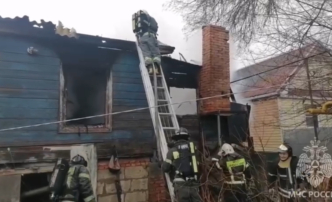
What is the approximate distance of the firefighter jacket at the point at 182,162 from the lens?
5.43 metres

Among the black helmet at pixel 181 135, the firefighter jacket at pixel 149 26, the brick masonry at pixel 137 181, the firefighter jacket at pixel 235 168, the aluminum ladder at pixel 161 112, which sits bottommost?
the brick masonry at pixel 137 181

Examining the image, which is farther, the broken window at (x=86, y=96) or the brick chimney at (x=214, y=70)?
the brick chimney at (x=214, y=70)

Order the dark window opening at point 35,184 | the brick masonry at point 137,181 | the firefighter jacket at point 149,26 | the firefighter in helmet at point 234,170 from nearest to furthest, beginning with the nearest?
the firefighter in helmet at point 234,170
the dark window opening at point 35,184
the brick masonry at point 137,181
the firefighter jacket at point 149,26

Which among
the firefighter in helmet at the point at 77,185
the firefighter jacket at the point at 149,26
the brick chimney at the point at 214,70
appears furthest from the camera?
the brick chimney at the point at 214,70

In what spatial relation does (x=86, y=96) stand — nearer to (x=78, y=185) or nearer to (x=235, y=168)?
(x=78, y=185)

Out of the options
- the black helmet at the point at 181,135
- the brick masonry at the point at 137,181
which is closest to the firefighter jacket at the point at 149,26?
the black helmet at the point at 181,135

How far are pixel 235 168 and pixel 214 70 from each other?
3.22 metres

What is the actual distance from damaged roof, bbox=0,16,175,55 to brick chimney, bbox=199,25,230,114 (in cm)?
217

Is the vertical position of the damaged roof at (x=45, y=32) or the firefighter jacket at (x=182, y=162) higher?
the damaged roof at (x=45, y=32)

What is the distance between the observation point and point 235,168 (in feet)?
19.0

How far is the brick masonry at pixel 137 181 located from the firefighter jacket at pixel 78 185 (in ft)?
3.88

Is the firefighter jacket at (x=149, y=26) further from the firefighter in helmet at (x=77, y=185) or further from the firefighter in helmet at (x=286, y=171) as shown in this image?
the firefighter in helmet at (x=286, y=171)

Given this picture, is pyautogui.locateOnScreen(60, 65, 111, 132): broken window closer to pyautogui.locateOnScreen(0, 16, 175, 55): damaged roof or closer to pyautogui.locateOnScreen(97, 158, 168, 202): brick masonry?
pyautogui.locateOnScreen(0, 16, 175, 55): damaged roof

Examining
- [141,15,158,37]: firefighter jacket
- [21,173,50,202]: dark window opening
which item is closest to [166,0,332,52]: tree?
[141,15,158,37]: firefighter jacket
